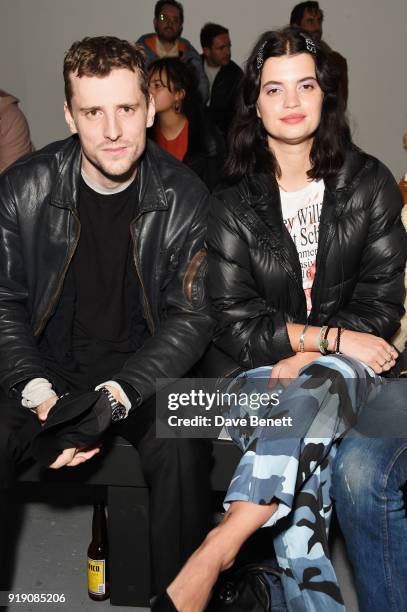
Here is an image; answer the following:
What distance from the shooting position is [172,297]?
2.31 meters

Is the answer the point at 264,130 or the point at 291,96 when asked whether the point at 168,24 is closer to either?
the point at 264,130

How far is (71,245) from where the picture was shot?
2312mm

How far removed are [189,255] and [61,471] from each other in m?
0.69

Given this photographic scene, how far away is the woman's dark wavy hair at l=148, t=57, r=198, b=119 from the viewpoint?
4047 mm

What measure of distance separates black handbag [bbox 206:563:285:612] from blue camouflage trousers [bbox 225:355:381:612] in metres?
0.21

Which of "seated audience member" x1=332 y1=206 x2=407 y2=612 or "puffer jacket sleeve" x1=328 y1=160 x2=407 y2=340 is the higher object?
"puffer jacket sleeve" x1=328 y1=160 x2=407 y2=340

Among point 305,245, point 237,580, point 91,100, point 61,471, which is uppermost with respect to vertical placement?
point 91,100

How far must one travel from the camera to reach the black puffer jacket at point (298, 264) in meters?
2.27

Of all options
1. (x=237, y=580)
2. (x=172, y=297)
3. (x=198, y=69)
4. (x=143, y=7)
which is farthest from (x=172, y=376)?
(x=143, y=7)

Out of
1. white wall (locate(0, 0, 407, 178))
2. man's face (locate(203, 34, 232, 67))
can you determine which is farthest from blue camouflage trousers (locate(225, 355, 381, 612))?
white wall (locate(0, 0, 407, 178))

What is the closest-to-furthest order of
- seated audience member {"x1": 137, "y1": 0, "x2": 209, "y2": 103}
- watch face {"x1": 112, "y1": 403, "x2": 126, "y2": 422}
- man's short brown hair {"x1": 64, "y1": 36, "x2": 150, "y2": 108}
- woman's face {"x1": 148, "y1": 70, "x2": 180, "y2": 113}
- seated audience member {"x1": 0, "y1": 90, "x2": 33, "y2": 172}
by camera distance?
watch face {"x1": 112, "y1": 403, "x2": 126, "y2": 422} < man's short brown hair {"x1": 64, "y1": 36, "x2": 150, "y2": 108} < seated audience member {"x1": 0, "y1": 90, "x2": 33, "y2": 172} < woman's face {"x1": 148, "y1": 70, "x2": 180, "y2": 113} < seated audience member {"x1": 137, "y1": 0, "x2": 209, "y2": 103}

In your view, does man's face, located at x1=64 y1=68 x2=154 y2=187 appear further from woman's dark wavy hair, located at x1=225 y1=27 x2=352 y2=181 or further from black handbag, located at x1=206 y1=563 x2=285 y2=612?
black handbag, located at x1=206 y1=563 x2=285 y2=612

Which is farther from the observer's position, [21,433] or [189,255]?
[189,255]

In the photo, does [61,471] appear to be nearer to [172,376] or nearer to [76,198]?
[172,376]
